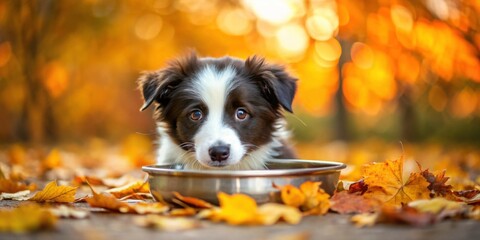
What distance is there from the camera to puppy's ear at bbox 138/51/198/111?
473 cm

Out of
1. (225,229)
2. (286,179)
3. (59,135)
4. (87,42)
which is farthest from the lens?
(59,135)

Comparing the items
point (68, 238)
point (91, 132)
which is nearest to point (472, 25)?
point (68, 238)

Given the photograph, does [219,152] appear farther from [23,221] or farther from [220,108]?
[23,221]

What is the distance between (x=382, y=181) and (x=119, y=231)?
68.4 inches

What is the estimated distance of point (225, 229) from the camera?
9.66 feet

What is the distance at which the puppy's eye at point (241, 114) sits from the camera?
14.8ft

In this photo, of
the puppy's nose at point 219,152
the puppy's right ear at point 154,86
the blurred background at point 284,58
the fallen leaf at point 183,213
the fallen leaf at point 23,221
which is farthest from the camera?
the blurred background at point 284,58

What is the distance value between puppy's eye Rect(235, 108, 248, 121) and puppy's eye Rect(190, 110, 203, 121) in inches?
10.3

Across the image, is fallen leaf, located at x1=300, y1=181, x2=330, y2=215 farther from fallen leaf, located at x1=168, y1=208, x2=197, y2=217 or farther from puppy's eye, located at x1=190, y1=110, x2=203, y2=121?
puppy's eye, located at x1=190, y1=110, x2=203, y2=121

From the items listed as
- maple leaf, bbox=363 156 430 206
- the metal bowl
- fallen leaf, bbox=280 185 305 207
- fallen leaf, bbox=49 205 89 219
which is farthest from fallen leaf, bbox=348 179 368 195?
fallen leaf, bbox=49 205 89 219

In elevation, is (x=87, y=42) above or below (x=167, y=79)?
above

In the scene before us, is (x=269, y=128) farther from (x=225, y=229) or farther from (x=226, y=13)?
(x=226, y=13)

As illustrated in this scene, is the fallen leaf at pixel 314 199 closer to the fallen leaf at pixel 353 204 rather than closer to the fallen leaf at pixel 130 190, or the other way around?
the fallen leaf at pixel 353 204

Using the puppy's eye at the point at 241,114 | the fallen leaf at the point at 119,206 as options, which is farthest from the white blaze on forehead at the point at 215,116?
the fallen leaf at the point at 119,206
